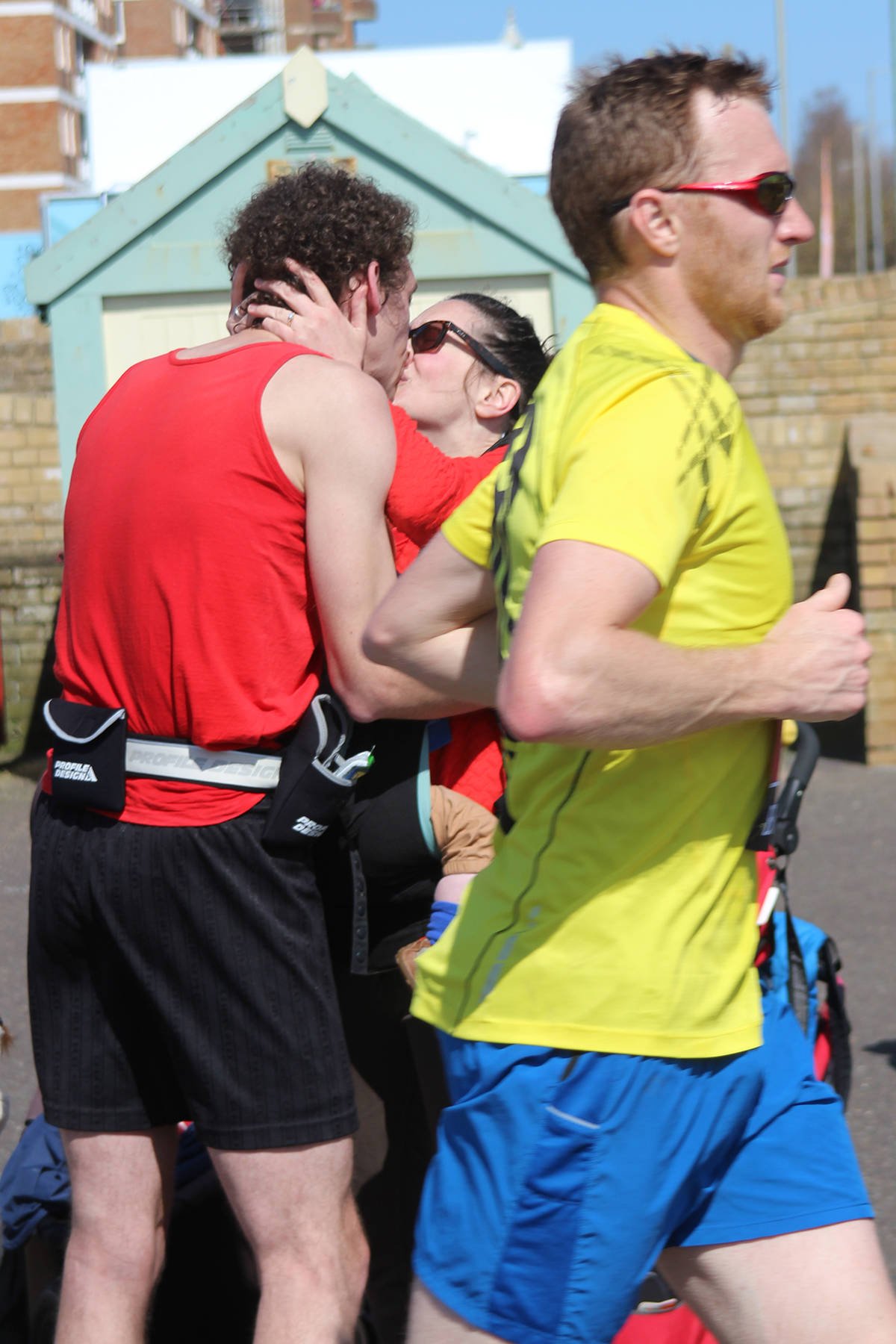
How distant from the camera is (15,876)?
23.9ft

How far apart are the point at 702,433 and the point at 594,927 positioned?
1.67 feet

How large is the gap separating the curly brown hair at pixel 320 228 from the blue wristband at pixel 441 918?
0.93 metres

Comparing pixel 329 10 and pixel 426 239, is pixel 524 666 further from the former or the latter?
pixel 329 10

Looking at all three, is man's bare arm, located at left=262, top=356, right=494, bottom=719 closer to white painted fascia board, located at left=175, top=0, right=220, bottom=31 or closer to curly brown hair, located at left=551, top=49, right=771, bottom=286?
curly brown hair, located at left=551, top=49, right=771, bottom=286

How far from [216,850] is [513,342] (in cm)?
122

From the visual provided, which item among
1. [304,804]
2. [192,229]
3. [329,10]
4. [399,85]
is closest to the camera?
[304,804]

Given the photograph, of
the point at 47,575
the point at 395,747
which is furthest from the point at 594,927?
the point at 47,575

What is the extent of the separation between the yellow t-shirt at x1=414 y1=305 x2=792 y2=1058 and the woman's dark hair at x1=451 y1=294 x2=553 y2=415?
3.82ft

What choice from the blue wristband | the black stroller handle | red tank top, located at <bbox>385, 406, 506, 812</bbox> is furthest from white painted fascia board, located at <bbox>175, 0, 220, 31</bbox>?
the blue wristband

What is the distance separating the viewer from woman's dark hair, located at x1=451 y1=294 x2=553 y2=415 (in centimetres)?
288

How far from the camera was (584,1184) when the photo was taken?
5.30 ft

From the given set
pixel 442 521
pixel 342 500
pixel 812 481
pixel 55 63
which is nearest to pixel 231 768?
pixel 342 500

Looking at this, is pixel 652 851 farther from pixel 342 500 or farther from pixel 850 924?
pixel 850 924

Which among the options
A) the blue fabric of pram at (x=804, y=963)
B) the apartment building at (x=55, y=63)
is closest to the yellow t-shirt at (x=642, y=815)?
the blue fabric of pram at (x=804, y=963)
